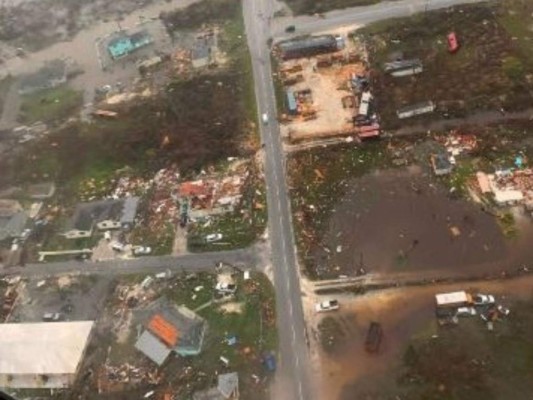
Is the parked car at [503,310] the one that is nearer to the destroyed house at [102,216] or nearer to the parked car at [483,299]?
the parked car at [483,299]

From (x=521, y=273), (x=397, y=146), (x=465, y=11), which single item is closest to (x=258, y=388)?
(x=521, y=273)

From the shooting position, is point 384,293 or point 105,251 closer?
point 384,293

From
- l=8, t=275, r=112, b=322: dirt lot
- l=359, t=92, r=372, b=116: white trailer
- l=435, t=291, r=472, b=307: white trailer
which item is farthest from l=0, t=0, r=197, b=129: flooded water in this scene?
l=435, t=291, r=472, b=307: white trailer

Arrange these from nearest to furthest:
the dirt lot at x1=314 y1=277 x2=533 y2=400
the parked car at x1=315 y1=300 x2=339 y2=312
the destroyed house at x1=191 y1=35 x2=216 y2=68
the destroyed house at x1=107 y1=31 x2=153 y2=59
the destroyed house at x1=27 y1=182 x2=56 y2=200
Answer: the dirt lot at x1=314 y1=277 x2=533 y2=400 → the parked car at x1=315 y1=300 x2=339 y2=312 → the destroyed house at x1=27 y1=182 x2=56 y2=200 → the destroyed house at x1=191 y1=35 x2=216 y2=68 → the destroyed house at x1=107 y1=31 x2=153 y2=59

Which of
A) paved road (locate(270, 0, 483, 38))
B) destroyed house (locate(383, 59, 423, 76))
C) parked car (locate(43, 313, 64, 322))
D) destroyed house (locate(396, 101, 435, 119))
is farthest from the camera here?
paved road (locate(270, 0, 483, 38))

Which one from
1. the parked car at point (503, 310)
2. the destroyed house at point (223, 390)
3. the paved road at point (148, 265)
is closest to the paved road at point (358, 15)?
the paved road at point (148, 265)

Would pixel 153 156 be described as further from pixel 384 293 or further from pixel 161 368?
pixel 384 293

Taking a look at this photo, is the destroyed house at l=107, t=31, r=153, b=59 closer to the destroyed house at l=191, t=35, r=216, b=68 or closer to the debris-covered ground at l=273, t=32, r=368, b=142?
the destroyed house at l=191, t=35, r=216, b=68
